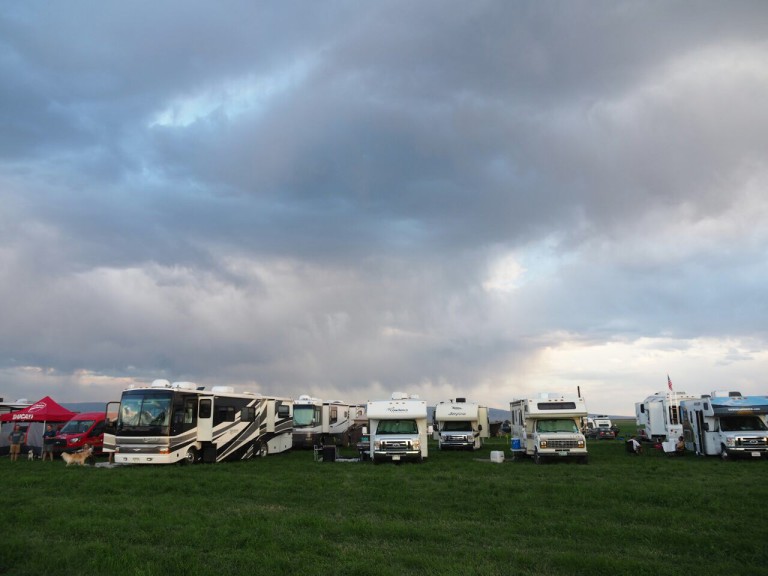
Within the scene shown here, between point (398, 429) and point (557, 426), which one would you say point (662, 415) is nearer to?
point (557, 426)

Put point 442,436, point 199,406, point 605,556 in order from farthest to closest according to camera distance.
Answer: point 442,436, point 199,406, point 605,556

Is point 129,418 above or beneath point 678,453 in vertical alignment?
above

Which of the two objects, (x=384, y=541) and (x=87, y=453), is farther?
(x=87, y=453)

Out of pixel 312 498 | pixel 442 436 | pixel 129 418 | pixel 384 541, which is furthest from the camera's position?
pixel 442 436

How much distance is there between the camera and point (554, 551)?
9.73 m

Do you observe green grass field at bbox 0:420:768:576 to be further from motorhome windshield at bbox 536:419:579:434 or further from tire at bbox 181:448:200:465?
motorhome windshield at bbox 536:419:579:434

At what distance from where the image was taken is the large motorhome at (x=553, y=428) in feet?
84.5

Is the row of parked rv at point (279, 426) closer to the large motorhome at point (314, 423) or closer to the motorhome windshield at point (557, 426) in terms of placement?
the motorhome windshield at point (557, 426)

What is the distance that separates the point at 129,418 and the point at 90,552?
614 inches

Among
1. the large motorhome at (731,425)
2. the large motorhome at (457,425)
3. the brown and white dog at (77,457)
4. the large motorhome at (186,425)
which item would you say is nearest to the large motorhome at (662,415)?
the large motorhome at (731,425)

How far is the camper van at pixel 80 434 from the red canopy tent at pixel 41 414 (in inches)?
33.8

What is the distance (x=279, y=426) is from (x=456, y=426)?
11.2m

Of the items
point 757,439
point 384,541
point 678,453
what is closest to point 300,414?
point 678,453

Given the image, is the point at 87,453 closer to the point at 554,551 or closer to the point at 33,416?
the point at 33,416
